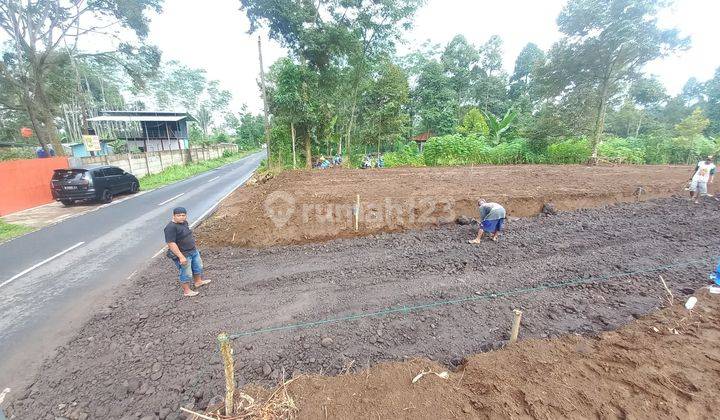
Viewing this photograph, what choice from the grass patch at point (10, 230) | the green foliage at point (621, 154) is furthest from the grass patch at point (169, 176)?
the green foliage at point (621, 154)

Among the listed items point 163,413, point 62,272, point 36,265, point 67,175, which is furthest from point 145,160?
point 163,413

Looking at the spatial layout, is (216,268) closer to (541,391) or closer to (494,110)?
(541,391)

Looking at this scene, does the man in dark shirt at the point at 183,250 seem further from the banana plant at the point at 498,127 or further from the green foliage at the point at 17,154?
the green foliage at the point at 17,154

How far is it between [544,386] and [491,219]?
14.2 feet

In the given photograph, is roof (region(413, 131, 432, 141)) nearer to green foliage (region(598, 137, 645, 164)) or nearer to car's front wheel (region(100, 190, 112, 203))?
green foliage (region(598, 137, 645, 164))

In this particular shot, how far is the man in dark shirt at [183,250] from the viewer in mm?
4551

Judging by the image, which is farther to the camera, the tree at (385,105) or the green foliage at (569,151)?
the tree at (385,105)

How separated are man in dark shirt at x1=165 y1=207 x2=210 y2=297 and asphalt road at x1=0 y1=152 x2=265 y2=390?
1483mm

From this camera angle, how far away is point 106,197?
12180 mm

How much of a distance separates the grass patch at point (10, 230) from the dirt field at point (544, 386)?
10.5 metres

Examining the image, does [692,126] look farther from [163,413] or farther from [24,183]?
[24,183]

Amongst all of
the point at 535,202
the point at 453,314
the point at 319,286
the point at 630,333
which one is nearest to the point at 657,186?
the point at 535,202

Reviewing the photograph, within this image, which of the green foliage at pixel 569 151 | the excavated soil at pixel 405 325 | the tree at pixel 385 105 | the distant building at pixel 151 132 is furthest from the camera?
the distant building at pixel 151 132

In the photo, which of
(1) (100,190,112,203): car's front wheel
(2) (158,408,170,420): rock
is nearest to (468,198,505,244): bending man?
(2) (158,408,170,420): rock
